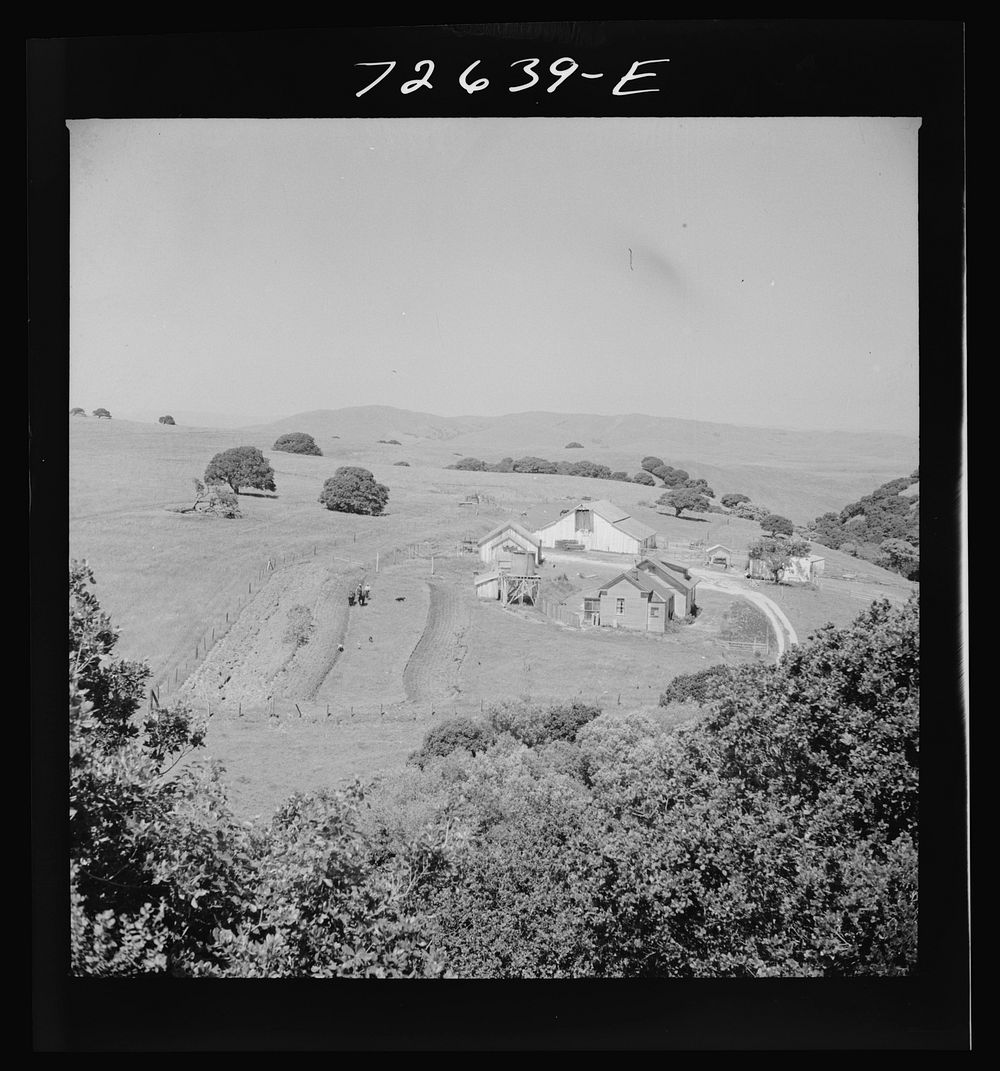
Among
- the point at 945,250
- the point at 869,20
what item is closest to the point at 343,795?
the point at 945,250

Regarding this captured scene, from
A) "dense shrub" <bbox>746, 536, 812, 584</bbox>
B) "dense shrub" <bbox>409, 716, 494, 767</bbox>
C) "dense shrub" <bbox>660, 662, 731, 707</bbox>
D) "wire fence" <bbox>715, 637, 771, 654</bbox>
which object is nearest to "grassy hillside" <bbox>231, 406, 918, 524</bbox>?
"dense shrub" <bbox>746, 536, 812, 584</bbox>

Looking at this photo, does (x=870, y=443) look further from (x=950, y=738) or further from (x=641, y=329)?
(x=950, y=738)

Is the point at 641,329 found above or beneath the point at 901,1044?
above

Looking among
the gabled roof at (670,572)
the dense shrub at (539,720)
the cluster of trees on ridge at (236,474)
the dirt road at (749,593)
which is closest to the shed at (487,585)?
the dirt road at (749,593)

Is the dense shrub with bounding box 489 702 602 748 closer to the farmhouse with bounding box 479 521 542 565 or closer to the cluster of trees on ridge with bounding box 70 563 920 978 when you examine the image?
the cluster of trees on ridge with bounding box 70 563 920 978

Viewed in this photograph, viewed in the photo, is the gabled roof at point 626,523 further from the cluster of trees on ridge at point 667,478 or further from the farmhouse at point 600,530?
the cluster of trees on ridge at point 667,478
